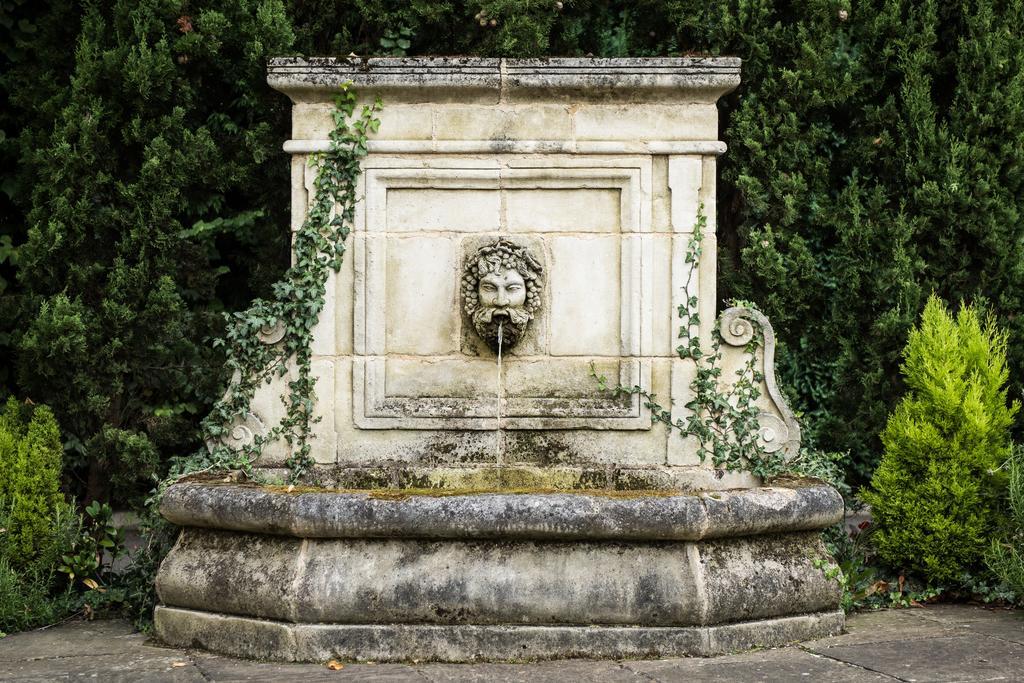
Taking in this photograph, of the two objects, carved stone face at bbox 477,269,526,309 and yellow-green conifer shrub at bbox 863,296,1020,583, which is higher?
carved stone face at bbox 477,269,526,309

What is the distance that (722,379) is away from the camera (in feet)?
16.5

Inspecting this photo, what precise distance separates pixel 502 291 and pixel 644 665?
171 centimetres

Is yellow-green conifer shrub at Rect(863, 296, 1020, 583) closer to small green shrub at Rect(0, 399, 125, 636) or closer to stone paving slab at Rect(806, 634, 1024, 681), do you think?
stone paving slab at Rect(806, 634, 1024, 681)

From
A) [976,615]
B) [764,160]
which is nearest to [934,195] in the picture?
[764,160]

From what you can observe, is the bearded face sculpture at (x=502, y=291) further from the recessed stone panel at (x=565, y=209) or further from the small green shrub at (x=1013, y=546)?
the small green shrub at (x=1013, y=546)

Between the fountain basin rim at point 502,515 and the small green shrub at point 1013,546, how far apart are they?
1411mm

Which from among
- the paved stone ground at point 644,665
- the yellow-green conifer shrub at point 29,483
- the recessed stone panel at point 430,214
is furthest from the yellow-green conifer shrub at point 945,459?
the yellow-green conifer shrub at point 29,483

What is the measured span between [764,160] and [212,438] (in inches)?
123

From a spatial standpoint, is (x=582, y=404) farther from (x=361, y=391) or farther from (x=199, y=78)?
(x=199, y=78)

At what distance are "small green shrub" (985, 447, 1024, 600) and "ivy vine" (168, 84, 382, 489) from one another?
10.2 feet

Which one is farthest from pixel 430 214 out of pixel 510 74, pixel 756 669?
pixel 756 669

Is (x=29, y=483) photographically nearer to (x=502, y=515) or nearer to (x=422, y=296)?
(x=422, y=296)

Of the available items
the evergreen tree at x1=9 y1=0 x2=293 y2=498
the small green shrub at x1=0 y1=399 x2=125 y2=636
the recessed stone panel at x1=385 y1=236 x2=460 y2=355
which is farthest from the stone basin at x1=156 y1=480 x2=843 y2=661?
→ the evergreen tree at x1=9 y1=0 x2=293 y2=498

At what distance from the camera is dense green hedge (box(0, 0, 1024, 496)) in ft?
17.6
